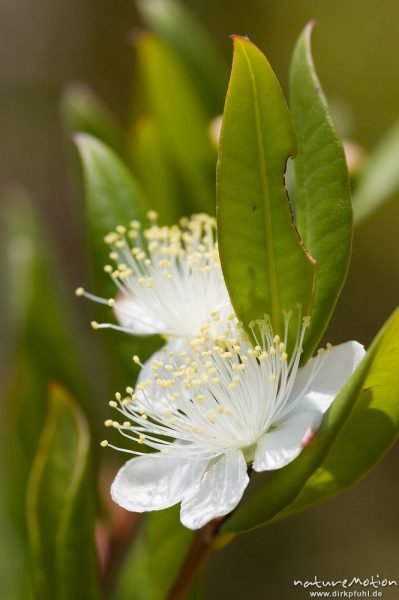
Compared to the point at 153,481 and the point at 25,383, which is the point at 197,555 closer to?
the point at 153,481

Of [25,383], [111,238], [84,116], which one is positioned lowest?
[25,383]

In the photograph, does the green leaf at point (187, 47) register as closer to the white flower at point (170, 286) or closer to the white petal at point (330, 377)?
the white flower at point (170, 286)

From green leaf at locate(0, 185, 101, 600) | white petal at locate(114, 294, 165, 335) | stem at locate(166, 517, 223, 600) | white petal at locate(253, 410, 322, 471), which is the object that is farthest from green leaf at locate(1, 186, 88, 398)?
white petal at locate(253, 410, 322, 471)

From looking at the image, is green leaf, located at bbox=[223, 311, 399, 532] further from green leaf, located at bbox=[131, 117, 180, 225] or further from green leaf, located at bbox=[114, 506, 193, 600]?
green leaf, located at bbox=[131, 117, 180, 225]

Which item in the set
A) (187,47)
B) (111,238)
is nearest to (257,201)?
(111,238)

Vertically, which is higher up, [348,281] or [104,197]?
[104,197]
